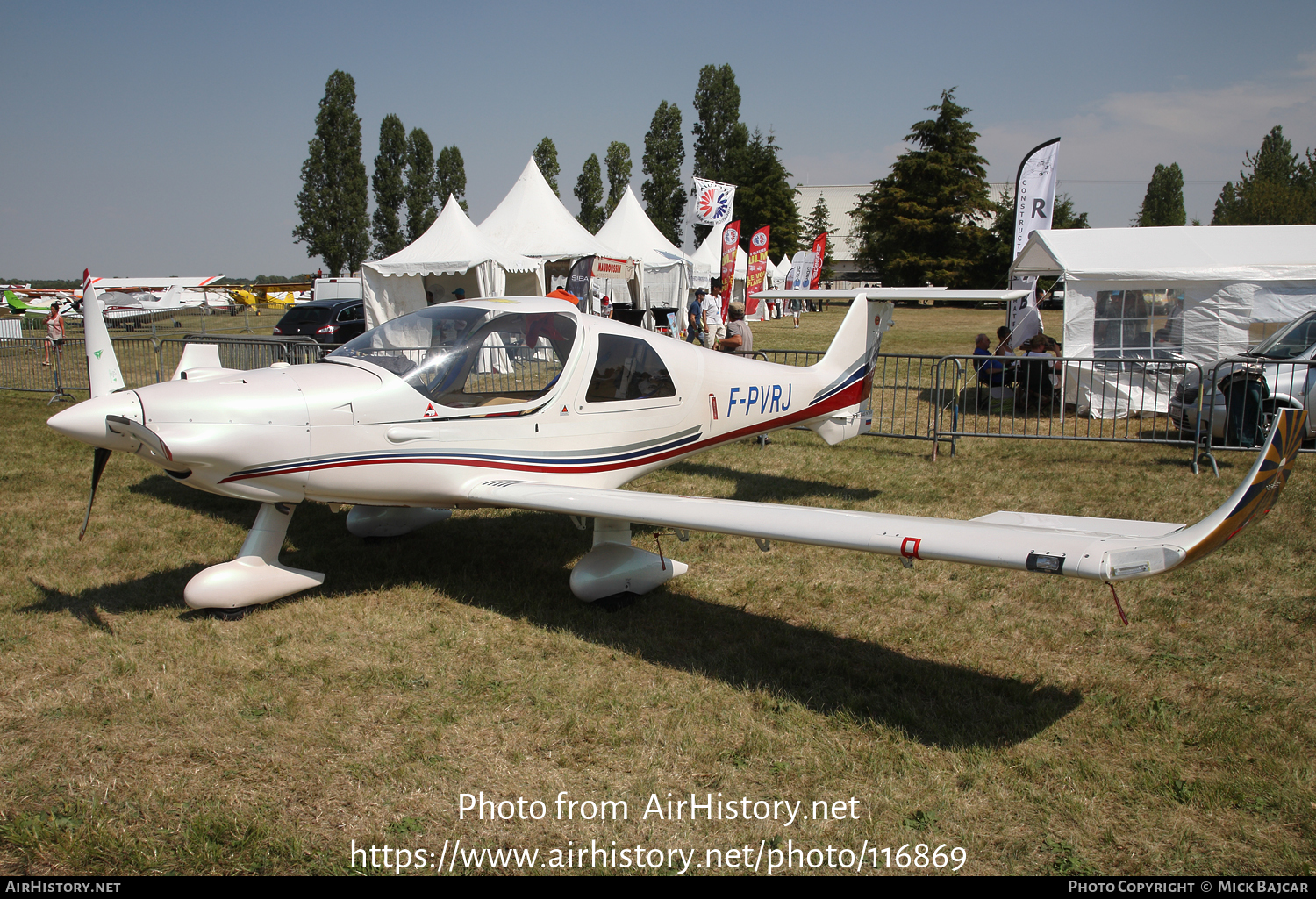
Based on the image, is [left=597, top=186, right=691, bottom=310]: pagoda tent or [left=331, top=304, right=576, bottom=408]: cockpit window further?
[left=597, top=186, right=691, bottom=310]: pagoda tent

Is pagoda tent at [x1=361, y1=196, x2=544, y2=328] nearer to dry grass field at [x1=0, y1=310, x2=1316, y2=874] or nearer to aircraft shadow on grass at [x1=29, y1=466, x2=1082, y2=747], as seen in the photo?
aircraft shadow on grass at [x1=29, y1=466, x2=1082, y2=747]

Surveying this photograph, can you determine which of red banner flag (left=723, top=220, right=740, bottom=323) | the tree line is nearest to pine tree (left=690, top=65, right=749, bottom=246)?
the tree line

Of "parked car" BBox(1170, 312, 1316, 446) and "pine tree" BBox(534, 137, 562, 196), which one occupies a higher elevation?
"pine tree" BBox(534, 137, 562, 196)

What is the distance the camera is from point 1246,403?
356 inches

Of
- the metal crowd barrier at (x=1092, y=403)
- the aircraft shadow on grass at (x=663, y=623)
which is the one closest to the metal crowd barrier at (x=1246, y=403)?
the metal crowd barrier at (x=1092, y=403)

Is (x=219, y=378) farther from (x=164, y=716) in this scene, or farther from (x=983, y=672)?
(x=983, y=672)

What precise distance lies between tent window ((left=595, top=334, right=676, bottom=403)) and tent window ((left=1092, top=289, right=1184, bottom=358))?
9.31m

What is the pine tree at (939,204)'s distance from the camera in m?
57.8

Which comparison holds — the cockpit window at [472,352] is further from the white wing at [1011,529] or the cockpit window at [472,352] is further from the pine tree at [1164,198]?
the pine tree at [1164,198]

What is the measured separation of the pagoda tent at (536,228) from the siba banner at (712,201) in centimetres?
977

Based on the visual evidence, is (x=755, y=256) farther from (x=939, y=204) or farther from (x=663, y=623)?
(x=939, y=204)

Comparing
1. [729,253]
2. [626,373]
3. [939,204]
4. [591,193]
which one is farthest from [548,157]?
[626,373]

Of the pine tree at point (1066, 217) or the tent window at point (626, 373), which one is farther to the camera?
the pine tree at point (1066, 217)

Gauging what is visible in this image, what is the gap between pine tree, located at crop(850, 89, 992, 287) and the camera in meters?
57.8
